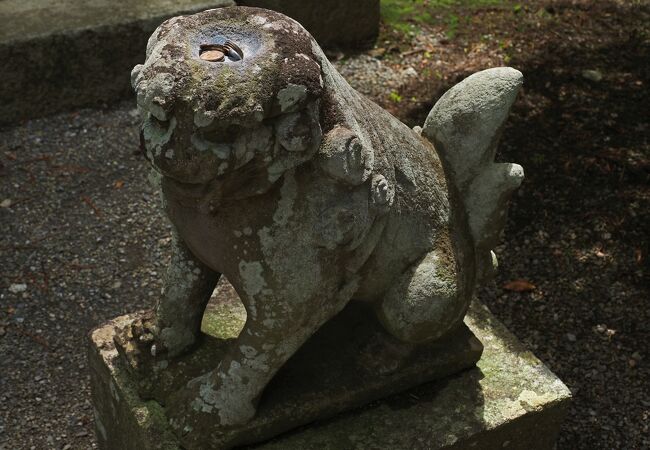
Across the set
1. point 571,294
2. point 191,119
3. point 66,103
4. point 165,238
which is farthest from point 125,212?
point 191,119

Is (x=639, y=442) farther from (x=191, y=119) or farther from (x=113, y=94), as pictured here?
(x=113, y=94)

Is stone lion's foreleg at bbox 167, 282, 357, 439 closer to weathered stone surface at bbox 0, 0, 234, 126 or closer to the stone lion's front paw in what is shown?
the stone lion's front paw

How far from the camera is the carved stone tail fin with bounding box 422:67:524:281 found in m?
2.32

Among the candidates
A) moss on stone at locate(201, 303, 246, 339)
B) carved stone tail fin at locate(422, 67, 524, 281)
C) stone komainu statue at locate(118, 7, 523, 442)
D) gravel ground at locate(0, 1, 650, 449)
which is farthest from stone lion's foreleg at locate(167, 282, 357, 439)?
gravel ground at locate(0, 1, 650, 449)

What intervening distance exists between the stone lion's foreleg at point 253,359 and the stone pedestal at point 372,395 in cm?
8

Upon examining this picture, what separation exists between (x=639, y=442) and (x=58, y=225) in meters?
2.59

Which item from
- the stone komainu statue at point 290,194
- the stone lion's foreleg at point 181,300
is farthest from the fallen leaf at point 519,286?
the stone lion's foreleg at point 181,300

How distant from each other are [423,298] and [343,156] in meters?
0.54

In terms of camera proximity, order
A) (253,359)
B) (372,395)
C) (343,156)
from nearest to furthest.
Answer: (343,156), (253,359), (372,395)

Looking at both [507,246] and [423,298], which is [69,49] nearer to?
[507,246]

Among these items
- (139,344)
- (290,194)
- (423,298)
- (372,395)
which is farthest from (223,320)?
(290,194)

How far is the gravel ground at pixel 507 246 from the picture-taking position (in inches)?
134

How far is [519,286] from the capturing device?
386cm

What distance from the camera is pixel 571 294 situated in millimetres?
3832
